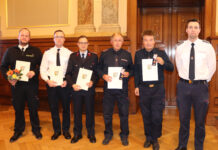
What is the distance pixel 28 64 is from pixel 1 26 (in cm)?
386

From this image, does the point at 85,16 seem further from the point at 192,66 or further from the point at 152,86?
the point at 192,66

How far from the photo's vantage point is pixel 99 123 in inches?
166

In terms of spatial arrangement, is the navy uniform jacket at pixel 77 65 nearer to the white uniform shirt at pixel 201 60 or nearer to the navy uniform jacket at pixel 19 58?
the navy uniform jacket at pixel 19 58

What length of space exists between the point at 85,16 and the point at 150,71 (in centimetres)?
313

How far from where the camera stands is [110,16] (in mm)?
5117

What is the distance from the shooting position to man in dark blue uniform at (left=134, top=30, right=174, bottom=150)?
2795mm

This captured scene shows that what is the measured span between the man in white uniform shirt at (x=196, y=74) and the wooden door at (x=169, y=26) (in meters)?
3.04

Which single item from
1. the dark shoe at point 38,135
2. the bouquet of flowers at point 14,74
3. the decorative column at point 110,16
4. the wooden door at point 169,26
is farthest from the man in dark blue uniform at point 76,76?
the wooden door at point 169,26

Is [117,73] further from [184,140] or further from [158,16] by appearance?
[158,16]

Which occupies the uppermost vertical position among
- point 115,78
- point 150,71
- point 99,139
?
point 150,71

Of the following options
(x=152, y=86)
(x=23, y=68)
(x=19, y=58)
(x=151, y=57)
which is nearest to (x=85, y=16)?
(x=19, y=58)

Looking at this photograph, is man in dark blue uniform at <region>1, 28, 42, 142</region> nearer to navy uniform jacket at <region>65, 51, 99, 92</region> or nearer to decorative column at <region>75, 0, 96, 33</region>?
navy uniform jacket at <region>65, 51, 99, 92</region>

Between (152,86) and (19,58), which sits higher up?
(19,58)

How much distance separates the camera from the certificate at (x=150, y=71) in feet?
9.18
